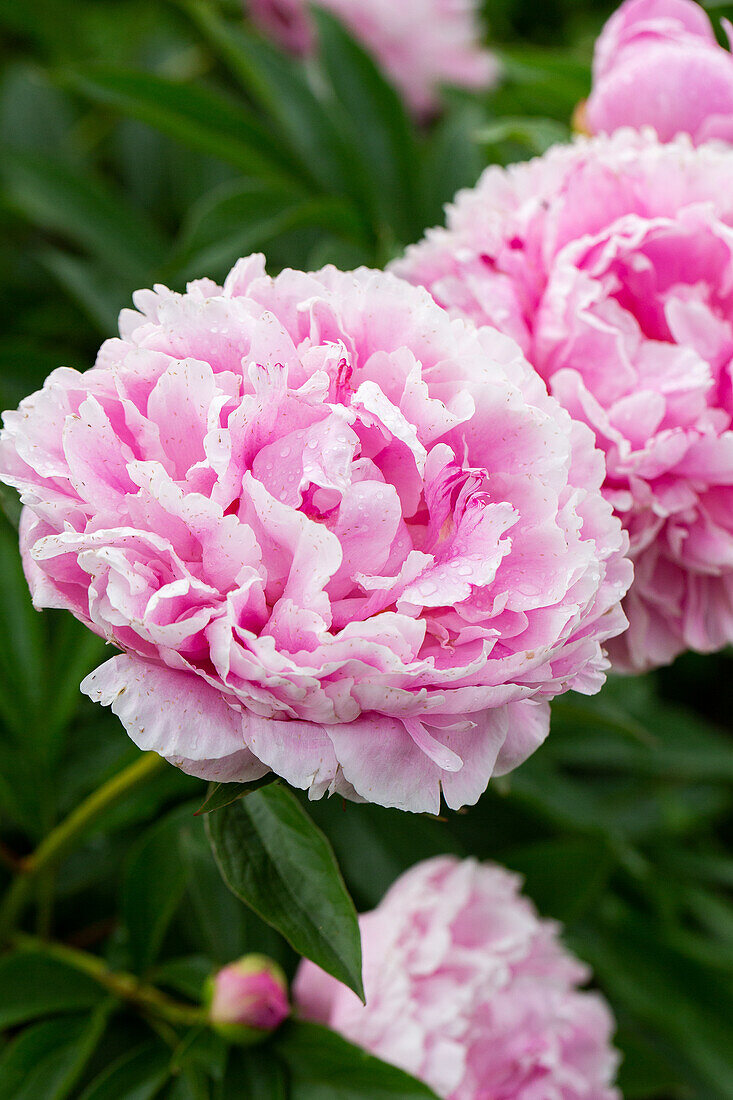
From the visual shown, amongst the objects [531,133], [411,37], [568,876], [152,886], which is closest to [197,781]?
[152,886]

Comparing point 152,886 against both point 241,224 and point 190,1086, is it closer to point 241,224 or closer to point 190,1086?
point 190,1086

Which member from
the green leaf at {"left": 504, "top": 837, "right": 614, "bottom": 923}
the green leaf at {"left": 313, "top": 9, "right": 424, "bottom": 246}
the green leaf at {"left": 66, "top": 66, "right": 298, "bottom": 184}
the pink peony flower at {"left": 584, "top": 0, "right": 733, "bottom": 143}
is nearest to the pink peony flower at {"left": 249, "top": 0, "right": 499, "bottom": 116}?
the green leaf at {"left": 313, "top": 9, "right": 424, "bottom": 246}

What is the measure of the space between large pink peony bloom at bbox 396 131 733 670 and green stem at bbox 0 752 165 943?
0.28m

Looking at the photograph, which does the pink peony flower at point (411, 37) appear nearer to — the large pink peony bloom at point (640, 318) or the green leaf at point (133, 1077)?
the large pink peony bloom at point (640, 318)

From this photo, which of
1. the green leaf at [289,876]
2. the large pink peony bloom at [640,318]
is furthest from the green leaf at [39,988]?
the large pink peony bloom at [640,318]

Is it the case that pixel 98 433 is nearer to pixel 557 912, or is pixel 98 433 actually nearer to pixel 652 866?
pixel 557 912

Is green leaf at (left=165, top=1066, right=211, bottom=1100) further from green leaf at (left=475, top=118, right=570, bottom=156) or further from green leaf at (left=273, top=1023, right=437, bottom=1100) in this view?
green leaf at (left=475, top=118, right=570, bottom=156)

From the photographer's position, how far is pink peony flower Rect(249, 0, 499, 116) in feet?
4.31

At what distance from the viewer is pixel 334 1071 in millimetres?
612

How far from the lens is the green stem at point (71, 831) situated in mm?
601

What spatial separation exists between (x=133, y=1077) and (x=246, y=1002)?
4.4 inches

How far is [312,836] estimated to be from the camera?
52 cm

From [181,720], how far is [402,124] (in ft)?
2.85

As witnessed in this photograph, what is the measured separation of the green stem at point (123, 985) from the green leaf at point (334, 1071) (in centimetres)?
8
